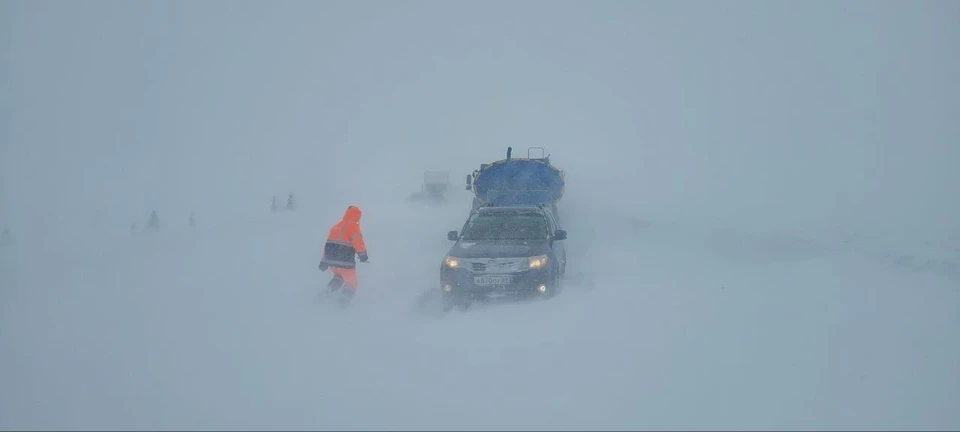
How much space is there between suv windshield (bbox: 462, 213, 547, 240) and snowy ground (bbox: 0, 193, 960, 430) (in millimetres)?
1159

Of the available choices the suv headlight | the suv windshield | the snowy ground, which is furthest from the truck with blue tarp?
the suv headlight

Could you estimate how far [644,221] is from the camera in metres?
19.0

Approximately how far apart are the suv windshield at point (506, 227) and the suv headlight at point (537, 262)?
3.49ft

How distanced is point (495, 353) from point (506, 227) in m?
4.15

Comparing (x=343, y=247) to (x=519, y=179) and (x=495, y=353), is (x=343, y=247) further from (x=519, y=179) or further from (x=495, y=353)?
(x=519, y=179)

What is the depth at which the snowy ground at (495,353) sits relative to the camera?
15.3 feet

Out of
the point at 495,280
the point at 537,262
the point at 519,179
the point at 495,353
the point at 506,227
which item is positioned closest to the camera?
the point at 495,353

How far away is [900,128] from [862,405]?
45106 millimetres

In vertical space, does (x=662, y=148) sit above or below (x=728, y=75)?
below

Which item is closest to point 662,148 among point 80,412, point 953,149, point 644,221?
point 953,149

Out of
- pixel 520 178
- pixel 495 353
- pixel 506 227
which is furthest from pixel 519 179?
pixel 495 353

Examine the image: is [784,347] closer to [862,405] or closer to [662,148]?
[862,405]

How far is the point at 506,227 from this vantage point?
33.2ft

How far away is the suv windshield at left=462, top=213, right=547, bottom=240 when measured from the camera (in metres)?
9.88
